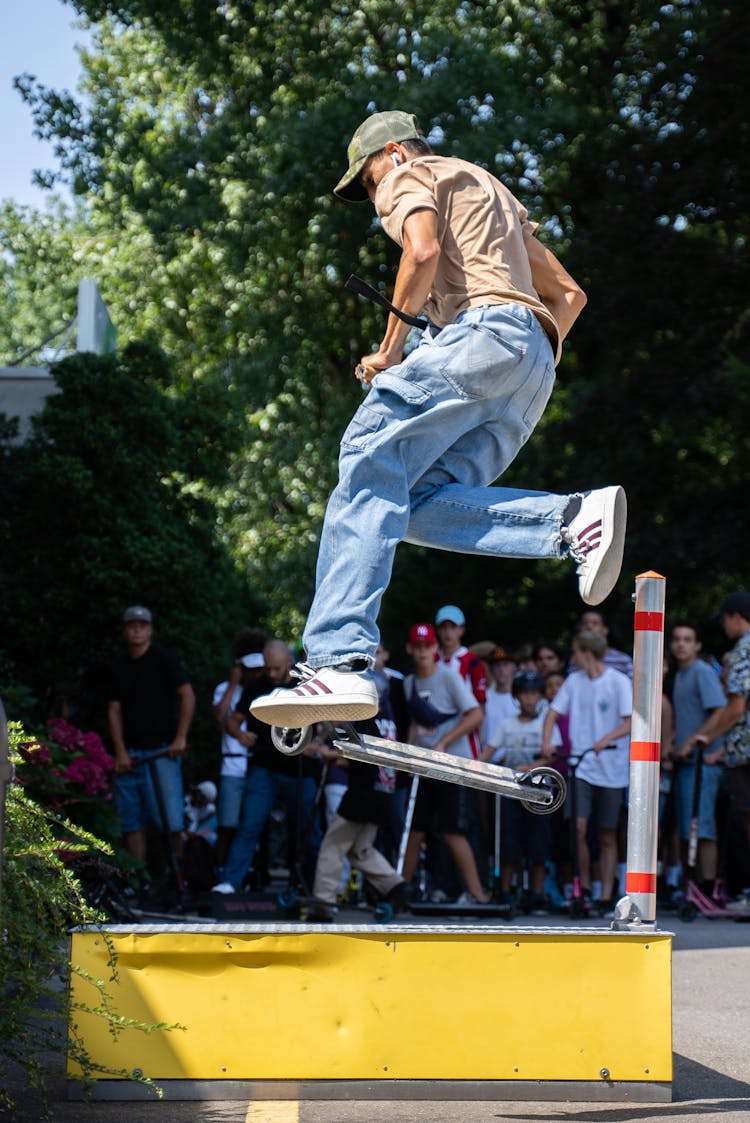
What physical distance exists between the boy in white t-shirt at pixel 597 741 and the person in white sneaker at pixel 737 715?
68 cm

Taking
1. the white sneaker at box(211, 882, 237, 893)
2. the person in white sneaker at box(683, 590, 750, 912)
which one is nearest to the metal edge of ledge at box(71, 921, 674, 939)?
the white sneaker at box(211, 882, 237, 893)

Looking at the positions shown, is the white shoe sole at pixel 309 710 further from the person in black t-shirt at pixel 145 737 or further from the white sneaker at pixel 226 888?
the person in black t-shirt at pixel 145 737

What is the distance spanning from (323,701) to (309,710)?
0.06 m

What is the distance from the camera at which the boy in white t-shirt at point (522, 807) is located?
12016 mm

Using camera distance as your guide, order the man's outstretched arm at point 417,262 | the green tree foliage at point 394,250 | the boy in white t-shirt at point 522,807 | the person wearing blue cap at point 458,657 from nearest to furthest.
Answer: the man's outstretched arm at point 417,262
the boy in white t-shirt at point 522,807
the person wearing blue cap at point 458,657
the green tree foliage at point 394,250

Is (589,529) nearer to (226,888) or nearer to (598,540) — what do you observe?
(598,540)

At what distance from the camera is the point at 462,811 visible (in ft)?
38.3

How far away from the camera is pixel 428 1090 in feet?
Result: 16.0

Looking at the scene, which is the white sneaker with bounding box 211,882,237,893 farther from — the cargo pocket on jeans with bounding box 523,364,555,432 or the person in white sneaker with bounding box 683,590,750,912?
the cargo pocket on jeans with bounding box 523,364,555,432

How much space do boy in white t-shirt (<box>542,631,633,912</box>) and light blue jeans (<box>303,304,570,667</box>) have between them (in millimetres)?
6738

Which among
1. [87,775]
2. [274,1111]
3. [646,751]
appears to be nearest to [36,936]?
[274,1111]

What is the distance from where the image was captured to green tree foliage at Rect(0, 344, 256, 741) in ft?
45.5

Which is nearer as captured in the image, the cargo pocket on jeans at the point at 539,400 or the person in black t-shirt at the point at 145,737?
the cargo pocket on jeans at the point at 539,400

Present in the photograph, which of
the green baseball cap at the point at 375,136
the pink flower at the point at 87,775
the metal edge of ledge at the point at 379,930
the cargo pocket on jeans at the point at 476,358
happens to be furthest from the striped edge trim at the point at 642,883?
the pink flower at the point at 87,775
